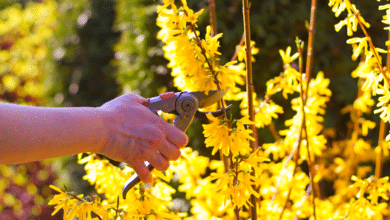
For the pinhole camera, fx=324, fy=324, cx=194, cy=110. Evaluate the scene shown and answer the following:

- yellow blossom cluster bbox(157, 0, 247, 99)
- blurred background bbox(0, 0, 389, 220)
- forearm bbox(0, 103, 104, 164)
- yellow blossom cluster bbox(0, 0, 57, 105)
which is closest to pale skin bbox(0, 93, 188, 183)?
forearm bbox(0, 103, 104, 164)

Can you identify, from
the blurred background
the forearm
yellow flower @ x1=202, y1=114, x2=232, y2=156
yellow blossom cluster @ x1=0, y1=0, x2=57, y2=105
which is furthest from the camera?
yellow blossom cluster @ x1=0, y1=0, x2=57, y2=105

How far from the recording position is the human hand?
0.79m

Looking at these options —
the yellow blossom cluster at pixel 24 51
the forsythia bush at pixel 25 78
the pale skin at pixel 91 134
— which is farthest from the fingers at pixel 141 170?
the yellow blossom cluster at pixel 24 51

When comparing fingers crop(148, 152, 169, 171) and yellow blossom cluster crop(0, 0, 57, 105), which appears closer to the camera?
fingers crop(148, 152, 169, 171)

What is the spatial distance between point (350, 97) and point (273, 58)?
0.74 meters

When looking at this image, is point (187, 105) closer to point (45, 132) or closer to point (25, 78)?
point (45, 132)

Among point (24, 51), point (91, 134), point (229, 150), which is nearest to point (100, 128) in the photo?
point (91, 134)

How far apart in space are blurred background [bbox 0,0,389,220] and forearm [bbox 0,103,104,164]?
4.29 ft

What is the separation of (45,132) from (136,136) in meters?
0.21

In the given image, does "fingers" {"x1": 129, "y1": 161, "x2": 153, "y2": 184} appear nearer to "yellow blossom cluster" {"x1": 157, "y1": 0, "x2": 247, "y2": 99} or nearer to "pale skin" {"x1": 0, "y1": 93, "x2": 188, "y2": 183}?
"pale skin" {"x1": 0, "y1": 93, "x2": 188, "y2": 183}

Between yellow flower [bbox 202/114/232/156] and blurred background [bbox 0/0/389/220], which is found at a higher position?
yellow flower [bbox 202/114/232/156]

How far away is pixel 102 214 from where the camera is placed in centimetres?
102

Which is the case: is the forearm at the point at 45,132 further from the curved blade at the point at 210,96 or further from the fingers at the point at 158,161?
the curved blade at the point at 210,96

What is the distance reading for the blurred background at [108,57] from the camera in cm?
241
